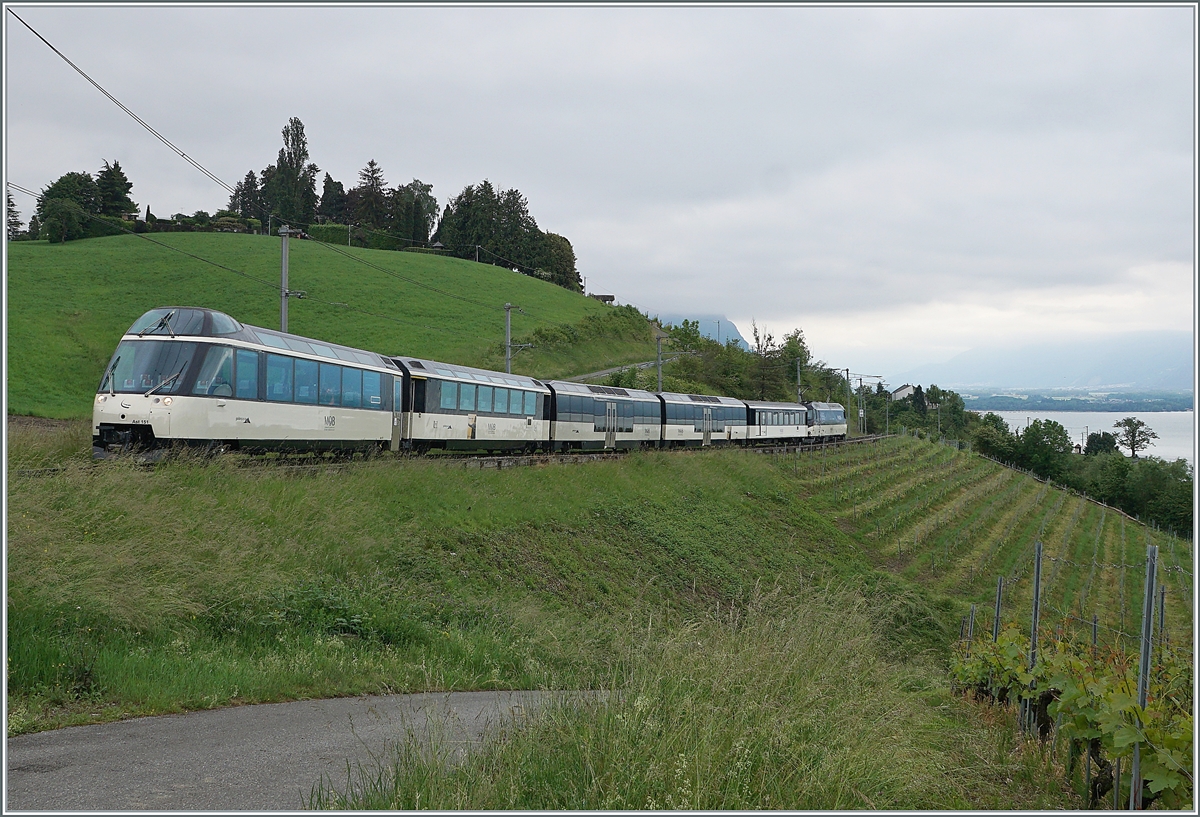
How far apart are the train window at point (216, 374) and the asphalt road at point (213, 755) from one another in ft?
31.8

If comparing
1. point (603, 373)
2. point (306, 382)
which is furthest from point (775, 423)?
point (306, 382)

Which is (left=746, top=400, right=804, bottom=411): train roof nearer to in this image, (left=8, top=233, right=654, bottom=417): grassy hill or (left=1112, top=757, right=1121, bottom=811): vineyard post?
(left=8, top=233, right=654, bottom=417): grassy hill

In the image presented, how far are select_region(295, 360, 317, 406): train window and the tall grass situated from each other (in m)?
13.3

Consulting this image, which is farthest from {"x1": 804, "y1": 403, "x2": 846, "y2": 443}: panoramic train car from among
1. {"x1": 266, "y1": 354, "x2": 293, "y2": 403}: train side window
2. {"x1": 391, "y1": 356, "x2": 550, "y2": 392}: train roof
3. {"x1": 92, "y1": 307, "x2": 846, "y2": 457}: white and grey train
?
{"x1": 266, "y1": 354, "x2": 293, "y2": 403}: train side window

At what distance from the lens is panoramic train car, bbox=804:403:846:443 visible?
6556 cm

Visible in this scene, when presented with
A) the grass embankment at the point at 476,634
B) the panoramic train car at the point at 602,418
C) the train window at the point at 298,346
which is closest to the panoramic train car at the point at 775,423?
the panoramic train car at the point at 602,418

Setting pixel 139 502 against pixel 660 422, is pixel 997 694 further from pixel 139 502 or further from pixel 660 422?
pixel 660 422

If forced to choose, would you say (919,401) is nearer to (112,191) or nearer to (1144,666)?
(112,191)

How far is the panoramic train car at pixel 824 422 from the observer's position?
215ft

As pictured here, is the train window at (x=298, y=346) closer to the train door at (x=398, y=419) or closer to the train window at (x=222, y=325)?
the train window at (x=222, y=325)

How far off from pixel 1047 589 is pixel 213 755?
93.0 feet

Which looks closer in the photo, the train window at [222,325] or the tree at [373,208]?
the train window at [222,325]

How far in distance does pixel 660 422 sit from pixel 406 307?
3845cm

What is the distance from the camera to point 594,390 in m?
36.4
